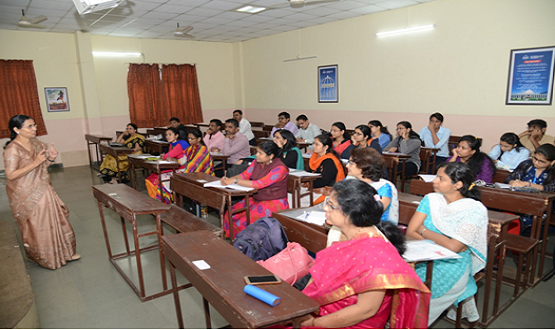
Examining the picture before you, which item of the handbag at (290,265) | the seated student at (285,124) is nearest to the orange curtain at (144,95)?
the seated student at (285,124)

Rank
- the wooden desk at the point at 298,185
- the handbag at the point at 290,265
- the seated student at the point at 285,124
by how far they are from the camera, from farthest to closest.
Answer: the seated student at the point at 285,124 → the wooden desk at the point at 298,185 → the handbag at the point at 290,265

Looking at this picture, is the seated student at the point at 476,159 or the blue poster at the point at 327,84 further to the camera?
the blue poster at the point at 327,84

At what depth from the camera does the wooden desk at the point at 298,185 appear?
3.80 m

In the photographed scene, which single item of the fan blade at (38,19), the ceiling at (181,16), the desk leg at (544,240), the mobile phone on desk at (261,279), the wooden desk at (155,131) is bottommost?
the desk leg at (544,240)

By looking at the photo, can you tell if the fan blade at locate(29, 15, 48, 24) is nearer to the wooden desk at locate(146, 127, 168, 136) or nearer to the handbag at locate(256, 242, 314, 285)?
the wooden desk at locate(146, 127, 168, 136)

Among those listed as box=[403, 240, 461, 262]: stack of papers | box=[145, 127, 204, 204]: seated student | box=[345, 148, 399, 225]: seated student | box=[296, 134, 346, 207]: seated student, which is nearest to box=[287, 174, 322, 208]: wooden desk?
box=[296, 134, 346, 207]: seated student

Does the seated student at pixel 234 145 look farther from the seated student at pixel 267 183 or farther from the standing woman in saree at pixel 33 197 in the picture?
the standing woman in saree at pixel 33 197

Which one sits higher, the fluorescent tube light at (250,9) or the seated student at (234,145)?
the fluorescent tube light at (250,9)

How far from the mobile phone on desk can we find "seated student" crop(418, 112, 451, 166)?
5.23 m

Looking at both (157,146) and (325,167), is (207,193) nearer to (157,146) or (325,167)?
(325,167)

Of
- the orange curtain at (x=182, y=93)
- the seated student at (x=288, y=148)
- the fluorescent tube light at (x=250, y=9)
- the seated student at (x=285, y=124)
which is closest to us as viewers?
the seated student at (x=288, y=148)

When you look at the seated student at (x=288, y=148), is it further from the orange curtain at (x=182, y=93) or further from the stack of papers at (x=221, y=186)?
the orange curtain at (x=182, y=93)

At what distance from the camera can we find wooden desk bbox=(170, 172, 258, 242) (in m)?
3.15

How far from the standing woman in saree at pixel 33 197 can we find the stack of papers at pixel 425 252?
3015mm
